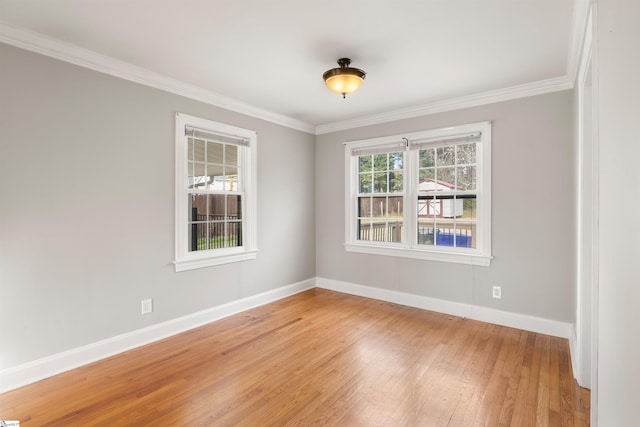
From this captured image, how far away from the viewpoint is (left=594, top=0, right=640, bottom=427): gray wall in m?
0.90

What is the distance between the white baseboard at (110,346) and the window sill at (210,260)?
529mm

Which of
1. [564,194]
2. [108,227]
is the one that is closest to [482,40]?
[564,194]

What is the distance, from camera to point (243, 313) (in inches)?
160

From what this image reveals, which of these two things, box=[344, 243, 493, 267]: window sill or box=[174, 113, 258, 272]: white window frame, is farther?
box=[344, 243, 493, 267]: window sill

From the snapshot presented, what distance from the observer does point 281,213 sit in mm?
4746

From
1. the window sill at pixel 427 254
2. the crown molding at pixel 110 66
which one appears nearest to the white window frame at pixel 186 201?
the crown molding at pixel 110 66

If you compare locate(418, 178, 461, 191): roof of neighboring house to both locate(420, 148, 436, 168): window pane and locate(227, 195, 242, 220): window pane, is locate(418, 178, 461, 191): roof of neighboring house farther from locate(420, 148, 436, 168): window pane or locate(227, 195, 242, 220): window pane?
locate(227, 195, 242, 220): window pane

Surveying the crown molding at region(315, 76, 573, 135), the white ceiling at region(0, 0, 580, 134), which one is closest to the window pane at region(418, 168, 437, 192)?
the crown molding at region(315, 76, 573, 135)

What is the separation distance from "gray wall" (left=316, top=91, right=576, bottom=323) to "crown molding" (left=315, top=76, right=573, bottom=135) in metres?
0.07

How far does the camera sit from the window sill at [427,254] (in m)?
3.83

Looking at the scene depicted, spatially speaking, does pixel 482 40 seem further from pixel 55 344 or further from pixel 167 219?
pixel 55 344

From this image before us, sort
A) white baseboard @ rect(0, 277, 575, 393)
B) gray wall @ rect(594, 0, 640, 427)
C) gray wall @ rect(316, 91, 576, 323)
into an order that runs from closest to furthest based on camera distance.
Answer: gray wall @ rect(594, 0, 640, 427), white baseboard @ rect(0, 277, 575, 393), gray wall @ rect(316, 91, 576, 323)

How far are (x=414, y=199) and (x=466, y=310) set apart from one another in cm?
153

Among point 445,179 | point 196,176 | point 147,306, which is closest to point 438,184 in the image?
point 445,179
